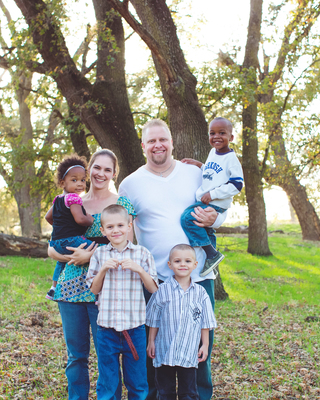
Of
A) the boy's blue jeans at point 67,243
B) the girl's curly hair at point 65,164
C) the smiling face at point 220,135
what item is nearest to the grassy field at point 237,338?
the boy's blue jeans at point 67,243

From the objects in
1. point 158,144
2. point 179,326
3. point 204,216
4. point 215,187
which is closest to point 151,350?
point 179,326

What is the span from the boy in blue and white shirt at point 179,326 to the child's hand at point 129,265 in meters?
0.39

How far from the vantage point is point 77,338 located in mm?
3158

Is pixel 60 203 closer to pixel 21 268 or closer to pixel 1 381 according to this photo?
pixel 1 381

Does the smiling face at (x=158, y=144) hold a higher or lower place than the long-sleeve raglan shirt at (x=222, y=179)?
higher

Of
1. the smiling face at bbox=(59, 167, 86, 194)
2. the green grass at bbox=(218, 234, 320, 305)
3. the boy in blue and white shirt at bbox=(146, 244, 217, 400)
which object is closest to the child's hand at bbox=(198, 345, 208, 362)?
the boy in blue and white shirt at bbox=(146, 244, 217, 400)

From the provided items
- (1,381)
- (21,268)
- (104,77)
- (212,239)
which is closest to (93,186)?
(212,239)

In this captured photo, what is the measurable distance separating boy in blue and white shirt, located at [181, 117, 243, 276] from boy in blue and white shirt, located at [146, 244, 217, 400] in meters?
0.24

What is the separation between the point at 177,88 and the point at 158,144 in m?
3.48

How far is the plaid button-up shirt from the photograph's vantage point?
2.87 metres

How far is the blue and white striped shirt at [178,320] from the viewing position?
3006mm

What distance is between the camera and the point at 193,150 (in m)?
6.75

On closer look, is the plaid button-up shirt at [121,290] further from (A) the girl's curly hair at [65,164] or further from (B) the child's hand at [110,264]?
(A) the girl's curly hair at [65,164]

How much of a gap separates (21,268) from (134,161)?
14.7 feet
